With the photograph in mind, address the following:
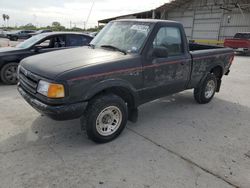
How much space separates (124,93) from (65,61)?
1080 mm

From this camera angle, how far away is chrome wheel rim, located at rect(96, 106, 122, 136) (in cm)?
341

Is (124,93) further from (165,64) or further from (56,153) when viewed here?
(56,153)

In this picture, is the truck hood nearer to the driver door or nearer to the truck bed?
the driver door

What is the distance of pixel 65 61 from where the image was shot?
332 centimetres

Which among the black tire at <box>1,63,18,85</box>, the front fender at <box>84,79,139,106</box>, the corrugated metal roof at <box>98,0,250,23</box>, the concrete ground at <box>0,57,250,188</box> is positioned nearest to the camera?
the concrete ground at <box>0,57,250,188</box>

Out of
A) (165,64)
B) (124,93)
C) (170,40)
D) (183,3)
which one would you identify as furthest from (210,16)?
A: (124,93)

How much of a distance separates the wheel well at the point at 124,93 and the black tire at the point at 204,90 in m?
2.23

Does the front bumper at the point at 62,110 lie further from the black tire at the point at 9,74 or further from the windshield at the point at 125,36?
the black tire at the point at 9,74

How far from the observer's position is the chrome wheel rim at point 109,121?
3414 mm

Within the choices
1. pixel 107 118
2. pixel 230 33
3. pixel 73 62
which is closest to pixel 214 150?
pixel 107 118

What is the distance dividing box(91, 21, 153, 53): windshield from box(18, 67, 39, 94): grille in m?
1.43

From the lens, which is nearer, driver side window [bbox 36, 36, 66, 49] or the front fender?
the front fender

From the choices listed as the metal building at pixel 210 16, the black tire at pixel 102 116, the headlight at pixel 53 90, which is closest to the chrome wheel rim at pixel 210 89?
the black tire at pixel 102 116

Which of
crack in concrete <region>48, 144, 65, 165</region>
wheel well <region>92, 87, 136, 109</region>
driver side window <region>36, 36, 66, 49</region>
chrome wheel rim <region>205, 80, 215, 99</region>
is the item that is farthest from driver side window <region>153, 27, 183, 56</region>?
driver side window <region>36, 36, 66, 49</region>
